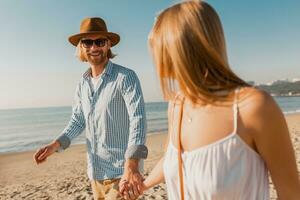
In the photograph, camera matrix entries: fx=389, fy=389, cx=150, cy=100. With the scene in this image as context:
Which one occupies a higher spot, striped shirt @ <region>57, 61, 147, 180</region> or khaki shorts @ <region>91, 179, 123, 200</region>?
striped shirt @ <region>57, 61, 147, 180</region>

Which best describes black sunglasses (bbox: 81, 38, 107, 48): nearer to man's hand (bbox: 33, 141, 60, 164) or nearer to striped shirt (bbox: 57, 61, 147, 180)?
striped shirt (bbox: 57, 61, 147, 180)

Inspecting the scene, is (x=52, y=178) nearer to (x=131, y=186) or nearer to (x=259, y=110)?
(x=131, y=186)

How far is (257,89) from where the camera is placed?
54.1 inches

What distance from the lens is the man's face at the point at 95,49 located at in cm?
366

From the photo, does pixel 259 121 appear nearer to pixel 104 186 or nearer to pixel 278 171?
pixel 278 171

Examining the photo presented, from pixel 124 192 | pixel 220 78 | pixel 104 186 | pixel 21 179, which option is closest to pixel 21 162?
pixel 21 179

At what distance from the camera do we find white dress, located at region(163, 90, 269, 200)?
140 centimetres

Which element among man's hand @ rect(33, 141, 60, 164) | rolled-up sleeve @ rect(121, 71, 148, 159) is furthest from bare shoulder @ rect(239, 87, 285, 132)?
man's hand @ rect(33, 141, 60, 164)

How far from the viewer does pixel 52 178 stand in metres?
12.0

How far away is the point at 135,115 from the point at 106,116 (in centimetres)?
Answer: 30

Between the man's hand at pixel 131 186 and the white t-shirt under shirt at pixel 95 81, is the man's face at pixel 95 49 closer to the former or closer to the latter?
the white t-shirt under shirt at pixel 95 81

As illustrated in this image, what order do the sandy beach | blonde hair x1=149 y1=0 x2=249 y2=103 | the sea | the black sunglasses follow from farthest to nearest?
the sea < the sandy beach < the black sunglasses < blonde hair x1=149 y1=0 x2=249 y2=103

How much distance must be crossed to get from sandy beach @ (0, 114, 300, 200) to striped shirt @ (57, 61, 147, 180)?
13.5 feet

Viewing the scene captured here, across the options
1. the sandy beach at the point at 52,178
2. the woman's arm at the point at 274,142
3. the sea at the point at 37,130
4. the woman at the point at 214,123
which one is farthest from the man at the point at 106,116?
the sea at the point at 37,130
